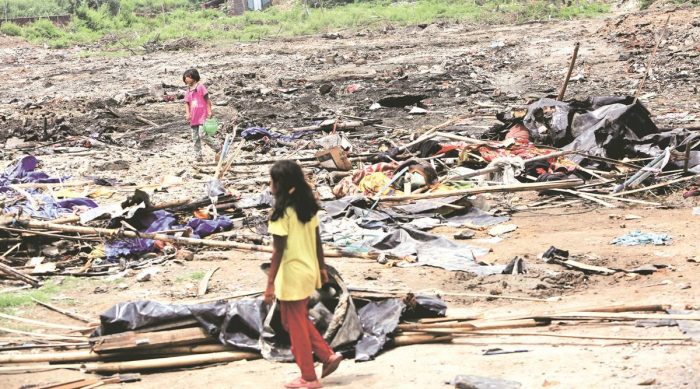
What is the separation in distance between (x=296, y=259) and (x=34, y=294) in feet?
10.7

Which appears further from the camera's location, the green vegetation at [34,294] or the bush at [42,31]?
the bush at [42,31]

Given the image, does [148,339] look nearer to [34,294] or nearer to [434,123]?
[34,294]

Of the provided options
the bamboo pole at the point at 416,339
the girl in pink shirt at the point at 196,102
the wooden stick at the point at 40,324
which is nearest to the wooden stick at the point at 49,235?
the wooden stick at the point at 40,324

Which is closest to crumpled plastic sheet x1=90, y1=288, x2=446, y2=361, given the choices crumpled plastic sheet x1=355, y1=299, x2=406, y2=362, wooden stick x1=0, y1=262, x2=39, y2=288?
crumpled plastic sheet x1=355, y1=299, x2=406, y2=362

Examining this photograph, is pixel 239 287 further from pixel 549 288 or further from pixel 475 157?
pixel 475 157

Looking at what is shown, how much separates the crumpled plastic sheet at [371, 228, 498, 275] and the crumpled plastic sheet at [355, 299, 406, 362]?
1.76 metres

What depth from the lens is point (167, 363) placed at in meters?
4.93

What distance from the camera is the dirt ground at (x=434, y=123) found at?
4.61 meters

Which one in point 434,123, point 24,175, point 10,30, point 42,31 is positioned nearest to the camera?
point 24,175

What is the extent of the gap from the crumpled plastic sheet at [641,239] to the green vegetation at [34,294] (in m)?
4.71

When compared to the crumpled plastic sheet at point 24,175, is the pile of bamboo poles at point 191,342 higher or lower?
lower

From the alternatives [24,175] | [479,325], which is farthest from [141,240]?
[479,325]

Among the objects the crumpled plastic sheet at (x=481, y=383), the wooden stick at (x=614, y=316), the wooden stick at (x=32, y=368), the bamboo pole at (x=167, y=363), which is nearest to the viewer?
the crumpled plastic sheet at (x=481, y=383)

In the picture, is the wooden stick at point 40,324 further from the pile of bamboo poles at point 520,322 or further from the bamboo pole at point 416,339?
the pile of bamboo poles at point 520,322
